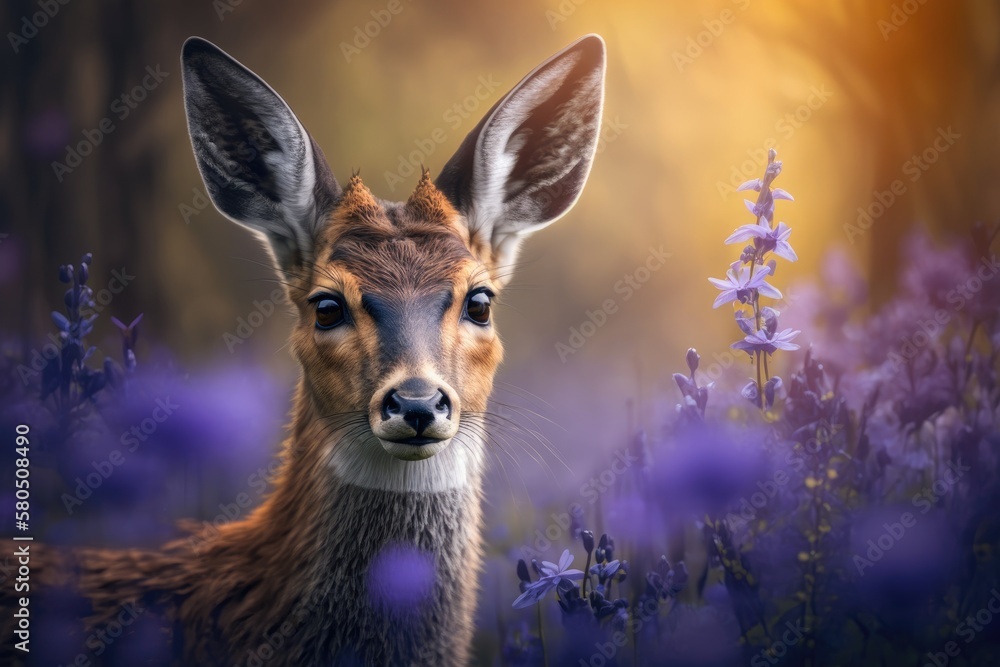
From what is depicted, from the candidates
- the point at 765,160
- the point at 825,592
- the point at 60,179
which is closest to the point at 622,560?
the point at 825,592

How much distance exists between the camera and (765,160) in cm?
353

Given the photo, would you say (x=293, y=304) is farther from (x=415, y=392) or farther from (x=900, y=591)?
(x=900, y=591)
